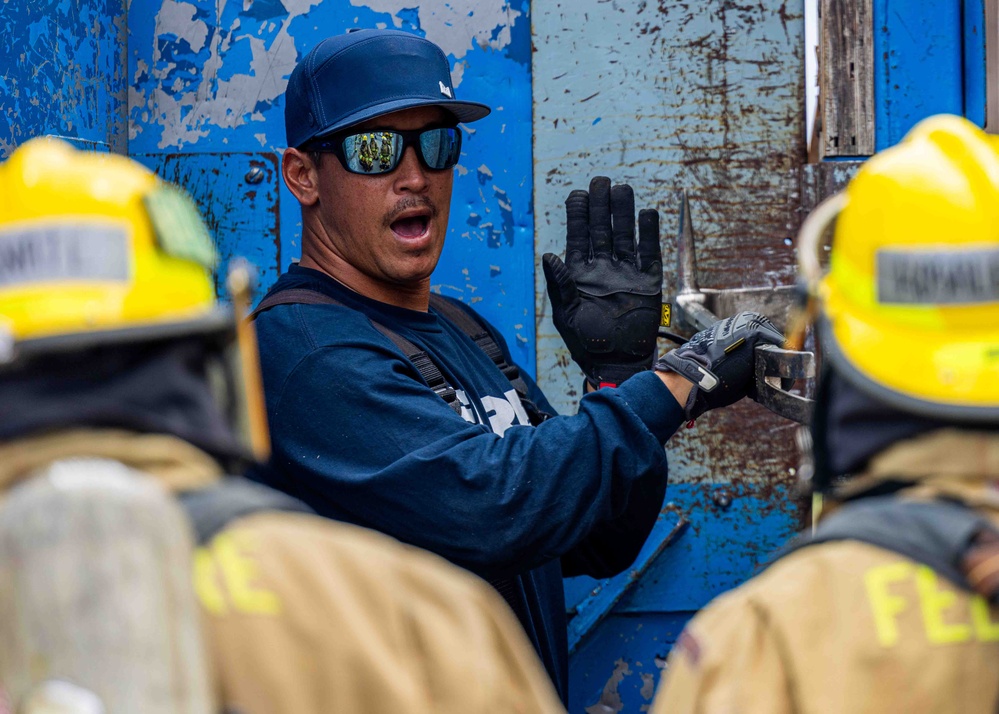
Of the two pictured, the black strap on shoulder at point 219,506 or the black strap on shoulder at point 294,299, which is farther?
the black strap on shoulder at point 294,299

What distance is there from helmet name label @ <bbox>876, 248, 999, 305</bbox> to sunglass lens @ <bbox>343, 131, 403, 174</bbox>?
1483mm

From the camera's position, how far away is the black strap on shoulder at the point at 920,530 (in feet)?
3.32

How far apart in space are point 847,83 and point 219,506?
2384mm

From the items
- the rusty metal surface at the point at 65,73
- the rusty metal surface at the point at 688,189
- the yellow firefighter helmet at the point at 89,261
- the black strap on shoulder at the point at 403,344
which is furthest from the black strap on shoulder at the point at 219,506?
the rusty metal surface at the point at 688,189

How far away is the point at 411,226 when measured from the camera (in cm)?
251

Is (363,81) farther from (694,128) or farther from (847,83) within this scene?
(847,83)

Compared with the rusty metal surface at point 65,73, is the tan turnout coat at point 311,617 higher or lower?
lower

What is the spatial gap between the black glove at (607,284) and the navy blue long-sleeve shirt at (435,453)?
0.43 m

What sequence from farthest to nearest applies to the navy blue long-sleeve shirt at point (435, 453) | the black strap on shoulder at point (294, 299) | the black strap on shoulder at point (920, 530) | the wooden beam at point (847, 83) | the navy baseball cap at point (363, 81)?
1. the wooden beam at point (847, 83)
2. the navy baseball cap at point (363, 81)
3. the black strap on shoulder at point (294, 299)
4. the navy blue long-sleeve shirt at point (435, 453)
5. the black strap on shoulder at point (920, 530)

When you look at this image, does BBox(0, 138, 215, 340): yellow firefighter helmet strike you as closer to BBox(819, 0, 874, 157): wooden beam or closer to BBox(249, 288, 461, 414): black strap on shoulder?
BBox(249, 288, 461, 414): black strap on shoulder

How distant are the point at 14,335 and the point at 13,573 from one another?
0.71 feet

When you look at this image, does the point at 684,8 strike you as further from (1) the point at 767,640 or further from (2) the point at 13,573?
(2) the point at 13,573

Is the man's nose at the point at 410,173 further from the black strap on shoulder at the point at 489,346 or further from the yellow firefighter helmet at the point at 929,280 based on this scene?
the yellow firefighter helmet at the point at 929,280

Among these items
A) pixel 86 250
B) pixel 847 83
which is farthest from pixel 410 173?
pixel 86 250
